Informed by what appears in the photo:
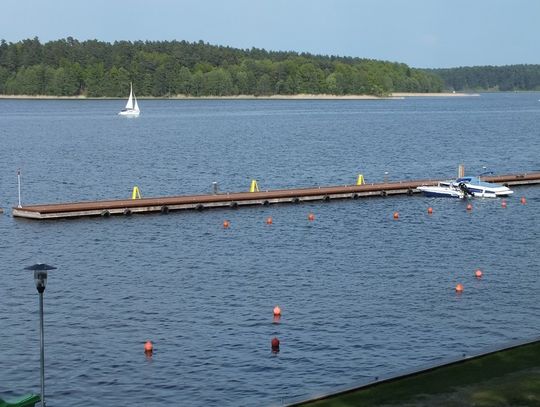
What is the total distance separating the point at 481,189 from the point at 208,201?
23712mm

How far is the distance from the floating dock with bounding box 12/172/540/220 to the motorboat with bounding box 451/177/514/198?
349 cm

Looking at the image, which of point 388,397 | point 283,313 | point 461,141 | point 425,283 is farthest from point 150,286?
point 461,141

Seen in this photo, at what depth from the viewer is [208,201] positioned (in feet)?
243

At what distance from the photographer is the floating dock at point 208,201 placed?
6844 centimetres

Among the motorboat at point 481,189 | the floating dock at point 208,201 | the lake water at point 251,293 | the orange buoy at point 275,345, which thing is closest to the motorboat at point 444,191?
the motorboat at point 481,189

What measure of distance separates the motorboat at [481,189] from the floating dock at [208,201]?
349cm

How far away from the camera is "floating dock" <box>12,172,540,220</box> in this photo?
68438 millimetres

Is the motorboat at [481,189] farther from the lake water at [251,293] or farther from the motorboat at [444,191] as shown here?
the lake water at [251,293]

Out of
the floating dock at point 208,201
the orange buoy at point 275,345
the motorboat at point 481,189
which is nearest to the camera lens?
the orange buoy at point 275,345

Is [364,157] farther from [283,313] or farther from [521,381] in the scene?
[521,381]

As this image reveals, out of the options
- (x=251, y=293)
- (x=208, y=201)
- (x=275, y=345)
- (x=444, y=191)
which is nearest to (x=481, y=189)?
(x=444, y=191)

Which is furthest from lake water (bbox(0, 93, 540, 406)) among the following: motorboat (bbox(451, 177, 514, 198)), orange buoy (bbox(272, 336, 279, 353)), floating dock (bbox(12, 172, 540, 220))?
floating dock (bbox(12, 172, 540, 220))

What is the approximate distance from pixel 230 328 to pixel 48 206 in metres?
33.4

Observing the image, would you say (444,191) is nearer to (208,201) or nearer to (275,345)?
(208,201)
